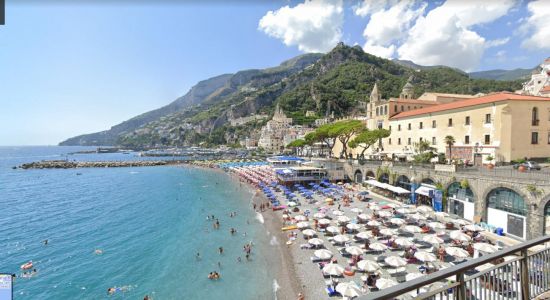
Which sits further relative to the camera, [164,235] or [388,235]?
[164,235]

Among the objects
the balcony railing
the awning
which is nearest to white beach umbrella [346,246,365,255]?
the awning

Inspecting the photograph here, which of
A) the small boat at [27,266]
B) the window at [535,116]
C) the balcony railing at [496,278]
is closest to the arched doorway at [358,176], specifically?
the window at [535,116]

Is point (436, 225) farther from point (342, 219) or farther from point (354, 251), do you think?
point (354, 251)

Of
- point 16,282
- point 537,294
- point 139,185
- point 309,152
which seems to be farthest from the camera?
point 309,152

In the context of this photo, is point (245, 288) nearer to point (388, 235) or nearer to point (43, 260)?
point (388, 235)

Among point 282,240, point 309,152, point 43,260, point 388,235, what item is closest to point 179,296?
point 282,240

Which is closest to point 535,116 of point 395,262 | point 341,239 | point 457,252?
point 457,252

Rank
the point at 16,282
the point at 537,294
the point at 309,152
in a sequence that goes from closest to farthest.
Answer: the point at 537,294
the point at 16,282
the point at 309,152

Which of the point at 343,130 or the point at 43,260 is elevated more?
the point at 343,130
